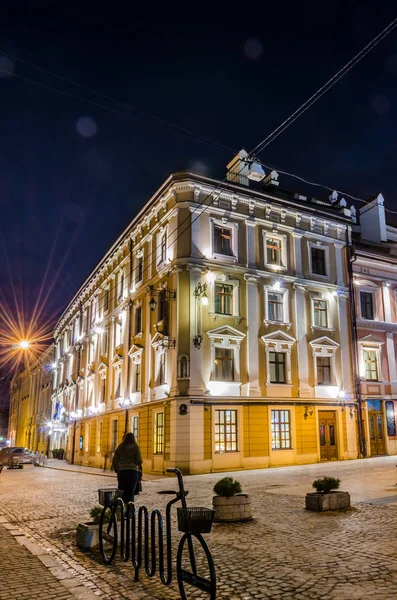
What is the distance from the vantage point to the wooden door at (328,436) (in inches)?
1101

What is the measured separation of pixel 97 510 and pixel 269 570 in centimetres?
329

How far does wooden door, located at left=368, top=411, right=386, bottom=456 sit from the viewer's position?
29781 millimetres

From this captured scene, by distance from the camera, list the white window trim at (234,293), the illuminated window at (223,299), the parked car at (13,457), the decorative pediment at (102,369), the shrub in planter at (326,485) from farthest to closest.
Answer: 1. the parked car at (13,457)
2. the decorative pediment at (102,369)
3. the illuminated window at (223,299)
4. the white window trim at (234,293)
5. the shrub in planter at (326,485)

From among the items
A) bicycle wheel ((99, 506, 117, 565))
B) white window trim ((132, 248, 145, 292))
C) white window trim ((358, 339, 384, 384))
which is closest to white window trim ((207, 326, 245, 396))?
white window trim ((132, 248, 145, 292))

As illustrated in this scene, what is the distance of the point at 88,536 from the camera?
825cm

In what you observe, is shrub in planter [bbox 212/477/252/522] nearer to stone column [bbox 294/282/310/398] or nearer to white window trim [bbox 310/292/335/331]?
stone column [bbox 294/282/310/398]

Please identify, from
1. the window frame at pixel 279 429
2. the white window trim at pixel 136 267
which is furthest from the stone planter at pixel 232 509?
the white window trim at pixel 136 267

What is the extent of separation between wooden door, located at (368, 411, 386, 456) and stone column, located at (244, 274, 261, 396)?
27.2 feet

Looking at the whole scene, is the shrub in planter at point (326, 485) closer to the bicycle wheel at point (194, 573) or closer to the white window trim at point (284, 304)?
the bicycle wheel at point (194, 573)

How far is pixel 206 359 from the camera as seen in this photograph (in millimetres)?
25359

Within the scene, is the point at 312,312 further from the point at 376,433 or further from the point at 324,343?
the point at 376,433

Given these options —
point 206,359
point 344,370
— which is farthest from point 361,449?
point 206,359

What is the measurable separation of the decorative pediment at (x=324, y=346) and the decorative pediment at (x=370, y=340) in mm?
2067

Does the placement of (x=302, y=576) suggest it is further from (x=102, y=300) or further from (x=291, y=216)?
(x=102, y=300)
